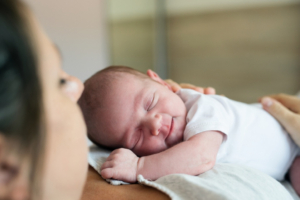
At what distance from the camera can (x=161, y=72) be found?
12.5 ft

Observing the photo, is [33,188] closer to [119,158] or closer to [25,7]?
[25,7]

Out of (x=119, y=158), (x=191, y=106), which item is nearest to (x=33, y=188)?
(x=119, y=158)

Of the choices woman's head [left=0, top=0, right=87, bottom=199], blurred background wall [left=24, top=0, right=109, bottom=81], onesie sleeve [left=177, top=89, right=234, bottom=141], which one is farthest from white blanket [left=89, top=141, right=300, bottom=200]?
blurred background wall [left=24, top=0, right=109, bottom=81]

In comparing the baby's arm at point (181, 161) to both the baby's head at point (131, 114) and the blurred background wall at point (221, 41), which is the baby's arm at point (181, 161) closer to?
the baby's head at point (131, 114)

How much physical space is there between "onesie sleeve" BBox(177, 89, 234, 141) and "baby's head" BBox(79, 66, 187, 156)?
0.18ft

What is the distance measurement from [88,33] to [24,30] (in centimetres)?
388

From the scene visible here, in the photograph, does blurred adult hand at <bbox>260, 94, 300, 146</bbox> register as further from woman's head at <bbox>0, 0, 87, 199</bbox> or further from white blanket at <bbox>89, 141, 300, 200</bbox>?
woman's head at <bbox>0, 0, 87, 199</bbox>

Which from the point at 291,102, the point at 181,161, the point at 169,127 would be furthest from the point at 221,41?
the point at 181,161

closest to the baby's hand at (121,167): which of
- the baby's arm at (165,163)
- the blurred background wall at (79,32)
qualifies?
the baby's arm at (165,163)

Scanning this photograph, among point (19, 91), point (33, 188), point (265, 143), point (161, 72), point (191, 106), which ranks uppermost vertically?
point (19, 91)

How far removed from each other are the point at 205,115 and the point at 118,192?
388 mm

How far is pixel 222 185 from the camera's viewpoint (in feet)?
2.02

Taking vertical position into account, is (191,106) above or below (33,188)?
below

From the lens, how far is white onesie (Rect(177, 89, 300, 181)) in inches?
35.1
